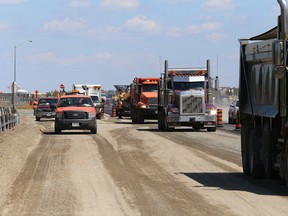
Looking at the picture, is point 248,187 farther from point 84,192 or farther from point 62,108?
point 62,108

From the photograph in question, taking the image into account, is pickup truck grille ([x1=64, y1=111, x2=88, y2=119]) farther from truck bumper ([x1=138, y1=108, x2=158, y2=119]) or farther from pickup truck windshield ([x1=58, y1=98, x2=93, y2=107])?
truck bumper ([x1=138, y1=108, x2=158, y2=119])

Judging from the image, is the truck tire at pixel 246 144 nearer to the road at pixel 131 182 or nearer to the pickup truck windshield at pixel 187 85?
the road at pixel 131 182

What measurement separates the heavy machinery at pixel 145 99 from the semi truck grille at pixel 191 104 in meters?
11.5

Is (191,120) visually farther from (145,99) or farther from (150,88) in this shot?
(150,88)

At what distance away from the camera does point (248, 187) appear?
48.5ft

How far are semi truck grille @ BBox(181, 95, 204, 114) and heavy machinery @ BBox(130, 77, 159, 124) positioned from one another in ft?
37.7

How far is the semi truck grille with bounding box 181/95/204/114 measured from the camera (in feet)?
122

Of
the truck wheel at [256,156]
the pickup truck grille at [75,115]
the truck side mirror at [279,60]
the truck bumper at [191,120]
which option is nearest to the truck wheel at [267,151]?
the truck wheel at [256,156]

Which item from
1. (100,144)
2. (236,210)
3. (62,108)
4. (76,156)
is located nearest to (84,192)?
(236,210)

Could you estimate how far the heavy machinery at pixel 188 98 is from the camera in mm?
37250

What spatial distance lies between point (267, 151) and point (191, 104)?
72.0 ft

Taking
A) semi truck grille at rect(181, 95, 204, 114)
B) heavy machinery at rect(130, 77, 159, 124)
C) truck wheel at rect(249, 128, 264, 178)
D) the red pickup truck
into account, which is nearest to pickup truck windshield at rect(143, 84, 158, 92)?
heavy machinery at rect(130, 77, 159, 124)

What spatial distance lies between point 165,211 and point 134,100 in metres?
41.2

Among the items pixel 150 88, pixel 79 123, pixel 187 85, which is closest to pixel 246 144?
pixel 79 123
